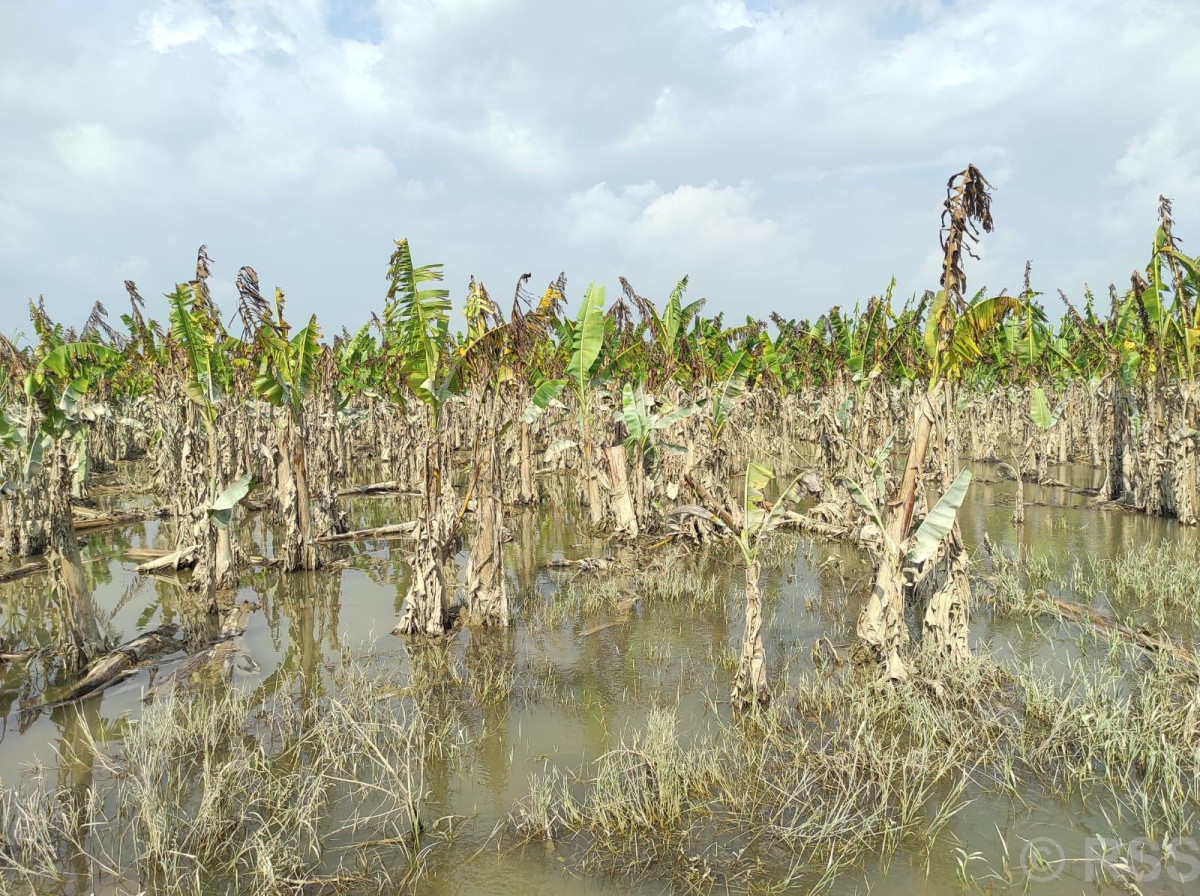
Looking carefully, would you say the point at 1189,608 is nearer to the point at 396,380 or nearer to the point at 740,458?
the point at 740,458

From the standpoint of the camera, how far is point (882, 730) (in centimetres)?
513

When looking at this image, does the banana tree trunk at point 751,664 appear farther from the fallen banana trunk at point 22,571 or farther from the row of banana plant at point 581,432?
the fallen banana trunk at point 22,571

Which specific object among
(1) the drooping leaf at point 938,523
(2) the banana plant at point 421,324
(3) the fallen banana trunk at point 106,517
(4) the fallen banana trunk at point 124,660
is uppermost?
(2) the banana plant at point 421,324

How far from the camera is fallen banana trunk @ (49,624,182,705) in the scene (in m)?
6.06

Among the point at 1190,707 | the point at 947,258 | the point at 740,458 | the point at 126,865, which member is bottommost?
the point at 126,865

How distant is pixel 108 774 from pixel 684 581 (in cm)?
633

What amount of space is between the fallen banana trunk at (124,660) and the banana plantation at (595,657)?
0.04 metres

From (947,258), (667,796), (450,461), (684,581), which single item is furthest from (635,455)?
(667,796)

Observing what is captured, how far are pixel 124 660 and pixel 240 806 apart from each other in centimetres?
316

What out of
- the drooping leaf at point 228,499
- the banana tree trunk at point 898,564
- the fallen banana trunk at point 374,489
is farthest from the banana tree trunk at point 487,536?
the fallen banana trunk at point 374,489

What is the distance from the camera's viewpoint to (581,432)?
13359 mm

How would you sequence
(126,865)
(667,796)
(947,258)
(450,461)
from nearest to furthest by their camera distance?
1. (126,865)
2. (667,796)
3. (947,258)
4. (450,461)

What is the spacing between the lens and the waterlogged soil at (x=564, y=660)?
377 cm

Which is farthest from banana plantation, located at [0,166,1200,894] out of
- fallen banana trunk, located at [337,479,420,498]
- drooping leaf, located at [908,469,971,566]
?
fallen banana trunk, located at [337,479,420,498]
